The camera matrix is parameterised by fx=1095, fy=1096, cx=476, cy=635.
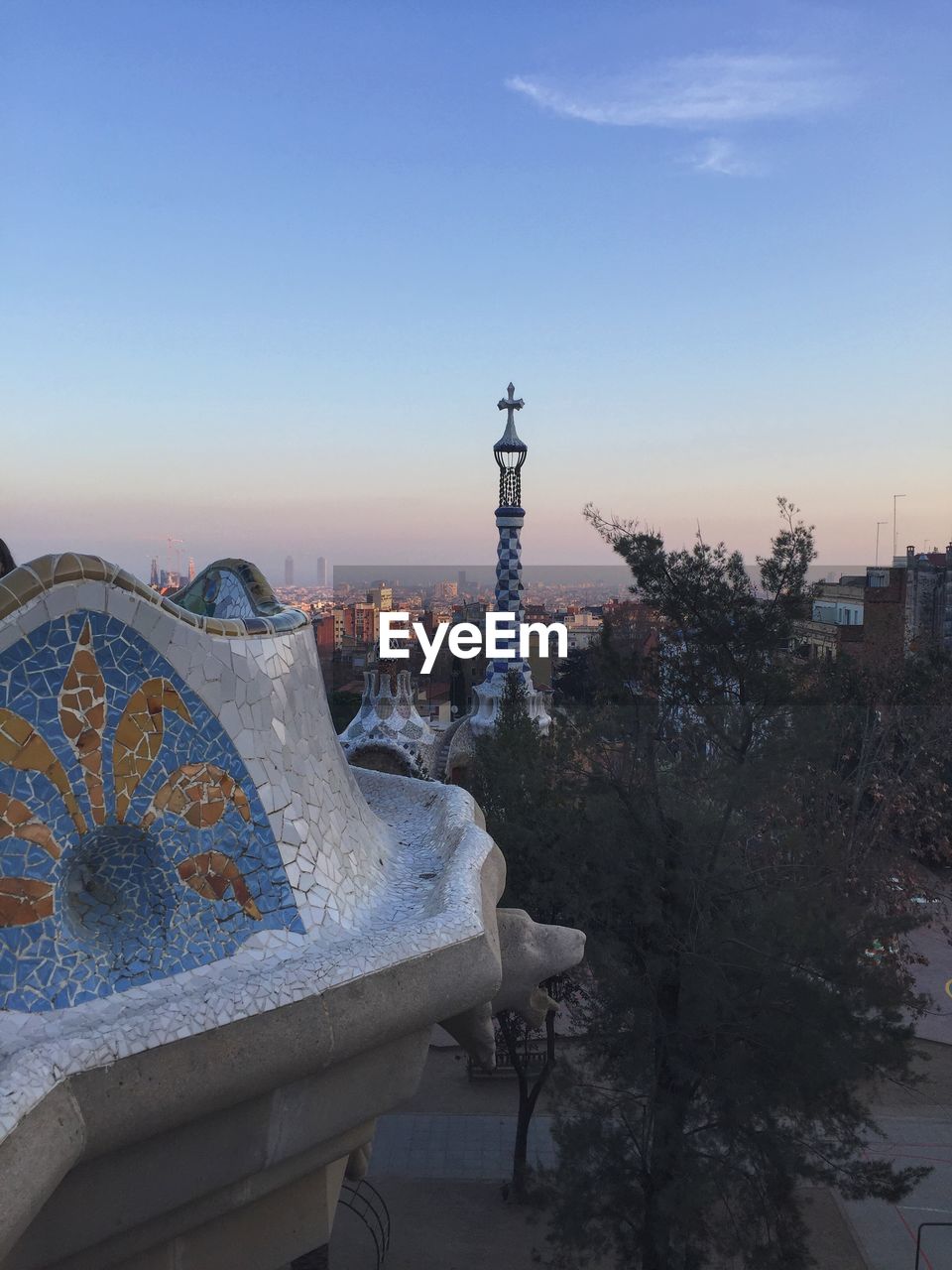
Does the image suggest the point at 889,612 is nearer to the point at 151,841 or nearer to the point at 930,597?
the point at 930,597

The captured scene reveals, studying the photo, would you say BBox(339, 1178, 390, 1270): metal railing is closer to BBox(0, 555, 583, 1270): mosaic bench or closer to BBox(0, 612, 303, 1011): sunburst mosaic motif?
BBox(0, 555, 583, 1270): mosaic bench

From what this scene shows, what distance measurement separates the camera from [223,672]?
4.07m

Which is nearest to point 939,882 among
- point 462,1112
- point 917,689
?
point 917,689

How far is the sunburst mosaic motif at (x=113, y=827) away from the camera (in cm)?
347

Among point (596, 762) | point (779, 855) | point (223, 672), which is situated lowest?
point (779, 855)

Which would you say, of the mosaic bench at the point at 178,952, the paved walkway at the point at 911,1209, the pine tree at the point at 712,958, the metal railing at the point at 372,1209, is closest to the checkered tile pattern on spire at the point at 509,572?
the pine tree at the point at 712,958

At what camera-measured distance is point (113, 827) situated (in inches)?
146

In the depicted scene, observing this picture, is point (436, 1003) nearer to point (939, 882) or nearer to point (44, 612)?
point (44, 612)

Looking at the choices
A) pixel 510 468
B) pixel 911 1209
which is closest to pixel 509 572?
pixel 510 468

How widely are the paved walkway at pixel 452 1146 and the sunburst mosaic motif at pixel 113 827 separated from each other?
6.33 metres

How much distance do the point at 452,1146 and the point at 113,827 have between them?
7.35 metres

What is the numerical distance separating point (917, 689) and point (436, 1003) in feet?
42.3

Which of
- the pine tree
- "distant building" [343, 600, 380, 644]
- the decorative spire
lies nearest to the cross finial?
the decorative spire

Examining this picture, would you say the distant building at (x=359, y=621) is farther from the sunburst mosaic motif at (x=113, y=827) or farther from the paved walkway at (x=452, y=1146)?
the sunburst mosaic motif at (x=113, y=827)
